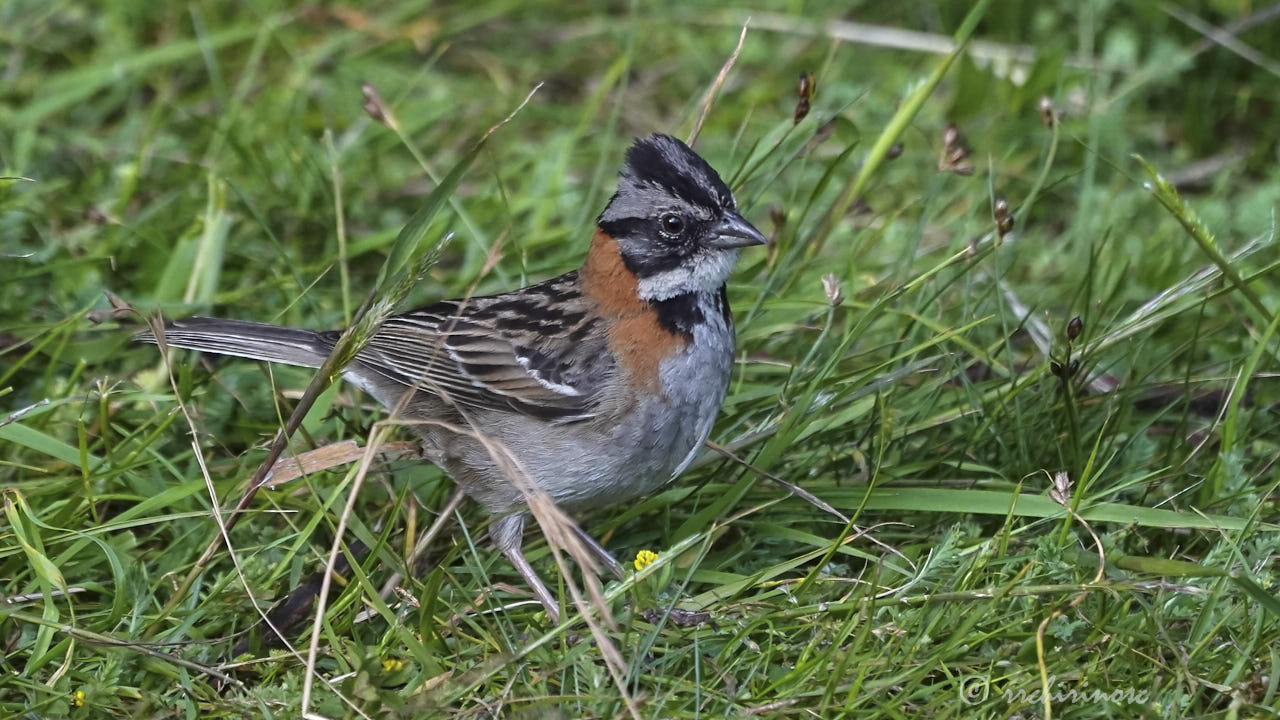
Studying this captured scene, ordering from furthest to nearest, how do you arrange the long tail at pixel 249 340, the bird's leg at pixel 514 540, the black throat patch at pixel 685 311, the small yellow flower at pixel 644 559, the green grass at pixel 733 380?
the long tail at pixel 249 340
the black throat patch at pixel 685 311
the bird's leg at pixel 514 540
the small yellow flower at pixel 644 559
the green grass at pixel 733 380

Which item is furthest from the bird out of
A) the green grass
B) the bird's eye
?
the green grass

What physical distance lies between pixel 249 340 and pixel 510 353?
2.53ft

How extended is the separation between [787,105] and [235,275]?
2.61 meters

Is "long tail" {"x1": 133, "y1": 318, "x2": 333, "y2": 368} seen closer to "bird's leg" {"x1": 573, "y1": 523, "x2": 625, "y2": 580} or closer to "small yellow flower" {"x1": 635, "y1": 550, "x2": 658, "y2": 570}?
"bird's leg" {"x1": 573, "y1": 523, "x2": 625, "y2": 580}

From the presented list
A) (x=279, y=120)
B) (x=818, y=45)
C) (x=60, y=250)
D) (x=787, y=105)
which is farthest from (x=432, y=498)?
(x=818, y=45)

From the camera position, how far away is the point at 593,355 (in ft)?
12.9

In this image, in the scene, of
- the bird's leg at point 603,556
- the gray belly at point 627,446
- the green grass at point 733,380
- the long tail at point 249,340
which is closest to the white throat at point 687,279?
the gray belly at point 627,446

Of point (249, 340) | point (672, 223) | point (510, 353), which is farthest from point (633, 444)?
point (249, 340)

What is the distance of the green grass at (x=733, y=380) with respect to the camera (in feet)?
10.6

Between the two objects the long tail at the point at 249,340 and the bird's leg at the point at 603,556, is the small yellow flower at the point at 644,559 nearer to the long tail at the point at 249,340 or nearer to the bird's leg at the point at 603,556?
the bird's leg at the point at 603,556

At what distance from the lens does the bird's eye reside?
12.9 feet

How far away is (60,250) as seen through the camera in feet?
16.0

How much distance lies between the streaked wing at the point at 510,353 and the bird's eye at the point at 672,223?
324 mm

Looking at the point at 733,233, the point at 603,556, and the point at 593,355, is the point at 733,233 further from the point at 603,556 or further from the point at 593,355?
the point at 603,556
